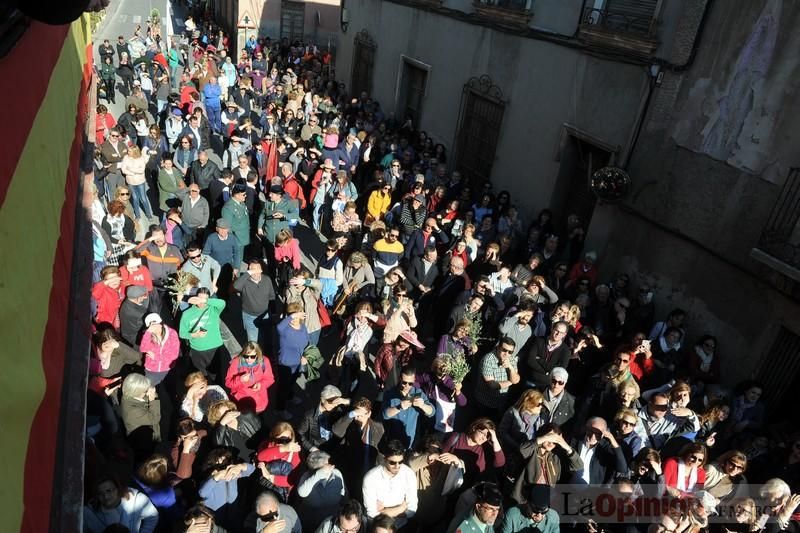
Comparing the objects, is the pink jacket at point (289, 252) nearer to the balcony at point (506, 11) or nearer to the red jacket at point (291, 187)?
the red jacket at point (291, 187)

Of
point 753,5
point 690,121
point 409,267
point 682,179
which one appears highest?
point 753,5

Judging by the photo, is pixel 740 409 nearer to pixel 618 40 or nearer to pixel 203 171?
pixel 618 40

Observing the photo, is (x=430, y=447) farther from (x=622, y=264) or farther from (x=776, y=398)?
(x=622, y=264)

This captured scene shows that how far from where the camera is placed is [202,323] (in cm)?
540

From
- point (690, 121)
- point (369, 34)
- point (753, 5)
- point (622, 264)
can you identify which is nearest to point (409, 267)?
point (622, 264)

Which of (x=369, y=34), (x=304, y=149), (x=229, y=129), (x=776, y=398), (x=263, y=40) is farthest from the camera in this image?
(x=263, y=40)

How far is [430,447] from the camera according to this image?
4.29m

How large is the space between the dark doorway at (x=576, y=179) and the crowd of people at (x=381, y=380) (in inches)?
46.9

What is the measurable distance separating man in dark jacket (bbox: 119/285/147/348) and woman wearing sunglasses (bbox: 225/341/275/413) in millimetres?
1106

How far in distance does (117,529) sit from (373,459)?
2066mm

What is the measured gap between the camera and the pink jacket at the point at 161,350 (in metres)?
5.02

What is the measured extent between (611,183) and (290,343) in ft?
19.0

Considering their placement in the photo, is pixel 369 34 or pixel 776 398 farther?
pixel 369 34

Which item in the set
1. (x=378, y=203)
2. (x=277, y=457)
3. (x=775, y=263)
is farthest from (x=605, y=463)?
(x=378, y=203)
